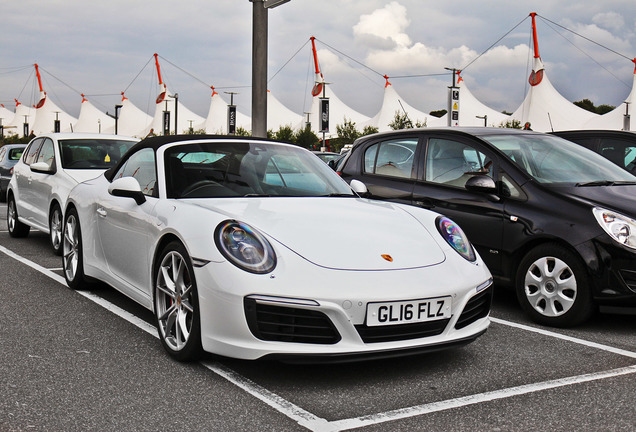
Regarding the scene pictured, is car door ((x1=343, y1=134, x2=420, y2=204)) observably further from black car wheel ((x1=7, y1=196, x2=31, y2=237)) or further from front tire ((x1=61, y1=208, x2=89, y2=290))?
black car wheel ((x1=7, y1=196, x2=31, y2=237))

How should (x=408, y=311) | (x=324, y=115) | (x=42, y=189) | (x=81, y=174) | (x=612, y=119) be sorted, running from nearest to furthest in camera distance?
(x=408, y=311) → (x=81, y=174) → (x=42, y=189) → (x=324, y=115) → (x=612, y=119)

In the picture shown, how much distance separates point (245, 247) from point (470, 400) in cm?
135

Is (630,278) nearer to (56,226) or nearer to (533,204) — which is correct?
(533,204)

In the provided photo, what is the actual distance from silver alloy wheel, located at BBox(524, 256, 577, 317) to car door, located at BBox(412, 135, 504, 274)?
0.36 meters

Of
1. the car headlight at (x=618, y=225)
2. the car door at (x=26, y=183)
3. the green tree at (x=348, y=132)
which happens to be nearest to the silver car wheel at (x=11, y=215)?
the car door at (x=26, y=183)

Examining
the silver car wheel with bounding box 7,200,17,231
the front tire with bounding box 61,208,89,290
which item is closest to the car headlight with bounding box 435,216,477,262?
the front tire with bounding box 61,208,89,290

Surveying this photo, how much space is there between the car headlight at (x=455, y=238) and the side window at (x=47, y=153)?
5.79 m

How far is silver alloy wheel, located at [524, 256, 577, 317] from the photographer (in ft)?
16.4

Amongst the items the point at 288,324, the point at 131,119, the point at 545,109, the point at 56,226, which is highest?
the point at 545,109

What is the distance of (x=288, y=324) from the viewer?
3508 millimetres

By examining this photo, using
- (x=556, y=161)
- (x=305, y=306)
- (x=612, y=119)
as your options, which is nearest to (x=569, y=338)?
(x=556, y=161)

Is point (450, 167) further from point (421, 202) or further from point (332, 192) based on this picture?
point (332, 192)

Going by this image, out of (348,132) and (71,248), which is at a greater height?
(348,132)

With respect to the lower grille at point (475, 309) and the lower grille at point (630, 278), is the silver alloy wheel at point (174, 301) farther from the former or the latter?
the lower grille at point (630, 278)
